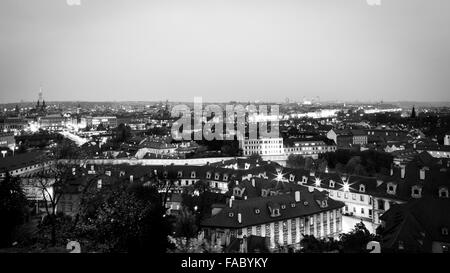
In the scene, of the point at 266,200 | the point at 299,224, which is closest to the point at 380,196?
the point at 299,224

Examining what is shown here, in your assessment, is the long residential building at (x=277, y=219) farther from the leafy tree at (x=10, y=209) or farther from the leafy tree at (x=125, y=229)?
the leafy tree at (x=10, y=209)

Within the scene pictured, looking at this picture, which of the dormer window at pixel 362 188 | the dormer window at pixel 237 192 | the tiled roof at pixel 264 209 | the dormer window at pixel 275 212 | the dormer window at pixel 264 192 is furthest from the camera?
the dormer window at pixel 362 188

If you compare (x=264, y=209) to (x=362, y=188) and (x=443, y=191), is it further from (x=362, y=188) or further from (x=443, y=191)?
(x=362, y=188)

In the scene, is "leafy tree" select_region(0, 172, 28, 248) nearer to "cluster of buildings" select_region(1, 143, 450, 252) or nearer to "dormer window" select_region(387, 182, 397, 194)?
"cluster of buildings" select_region(1, 143, 450, 252)

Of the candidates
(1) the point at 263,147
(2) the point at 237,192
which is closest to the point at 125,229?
(2) the point at 237,192

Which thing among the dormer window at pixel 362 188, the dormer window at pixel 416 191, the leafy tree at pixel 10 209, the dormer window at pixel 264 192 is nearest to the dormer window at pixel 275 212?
the dormer window at pixel 264 192
